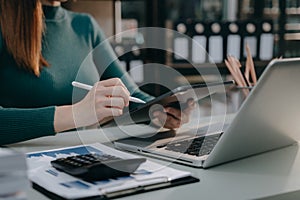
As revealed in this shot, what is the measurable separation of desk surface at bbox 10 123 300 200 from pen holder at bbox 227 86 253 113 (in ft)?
0.90

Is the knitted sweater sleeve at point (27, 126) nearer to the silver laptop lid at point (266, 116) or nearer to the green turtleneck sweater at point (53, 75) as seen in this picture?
the green turtleneck sweater at point (53, 75)

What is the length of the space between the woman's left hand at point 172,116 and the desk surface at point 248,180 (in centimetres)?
27

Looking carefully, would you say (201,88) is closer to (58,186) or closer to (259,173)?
(259,173)

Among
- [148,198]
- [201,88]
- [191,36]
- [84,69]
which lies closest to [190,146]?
[201,88]

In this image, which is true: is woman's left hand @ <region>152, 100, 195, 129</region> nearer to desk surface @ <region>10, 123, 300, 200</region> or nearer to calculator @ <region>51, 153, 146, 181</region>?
desk surface @ <region>10, 123, 300, 200</region>

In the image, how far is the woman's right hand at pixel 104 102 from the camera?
1021mm

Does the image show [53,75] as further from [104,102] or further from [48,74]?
[104,102]

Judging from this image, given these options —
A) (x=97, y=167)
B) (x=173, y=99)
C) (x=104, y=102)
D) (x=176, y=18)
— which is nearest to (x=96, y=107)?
(x=104, y=102)

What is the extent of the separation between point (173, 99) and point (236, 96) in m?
0.34

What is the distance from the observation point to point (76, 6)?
2.76 meters

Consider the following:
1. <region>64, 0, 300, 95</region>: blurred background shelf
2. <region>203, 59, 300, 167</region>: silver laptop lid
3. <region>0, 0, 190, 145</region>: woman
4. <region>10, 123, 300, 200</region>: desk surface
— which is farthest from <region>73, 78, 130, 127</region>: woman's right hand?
<region>64, 0, 300, 95</region>: blurred background shelf

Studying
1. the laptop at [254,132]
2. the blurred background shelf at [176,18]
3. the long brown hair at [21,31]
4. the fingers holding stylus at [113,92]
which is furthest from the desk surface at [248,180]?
the blurred background shelf at [176,18]

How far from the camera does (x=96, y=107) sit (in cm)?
106

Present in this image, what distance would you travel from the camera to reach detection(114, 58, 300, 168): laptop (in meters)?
0.84
